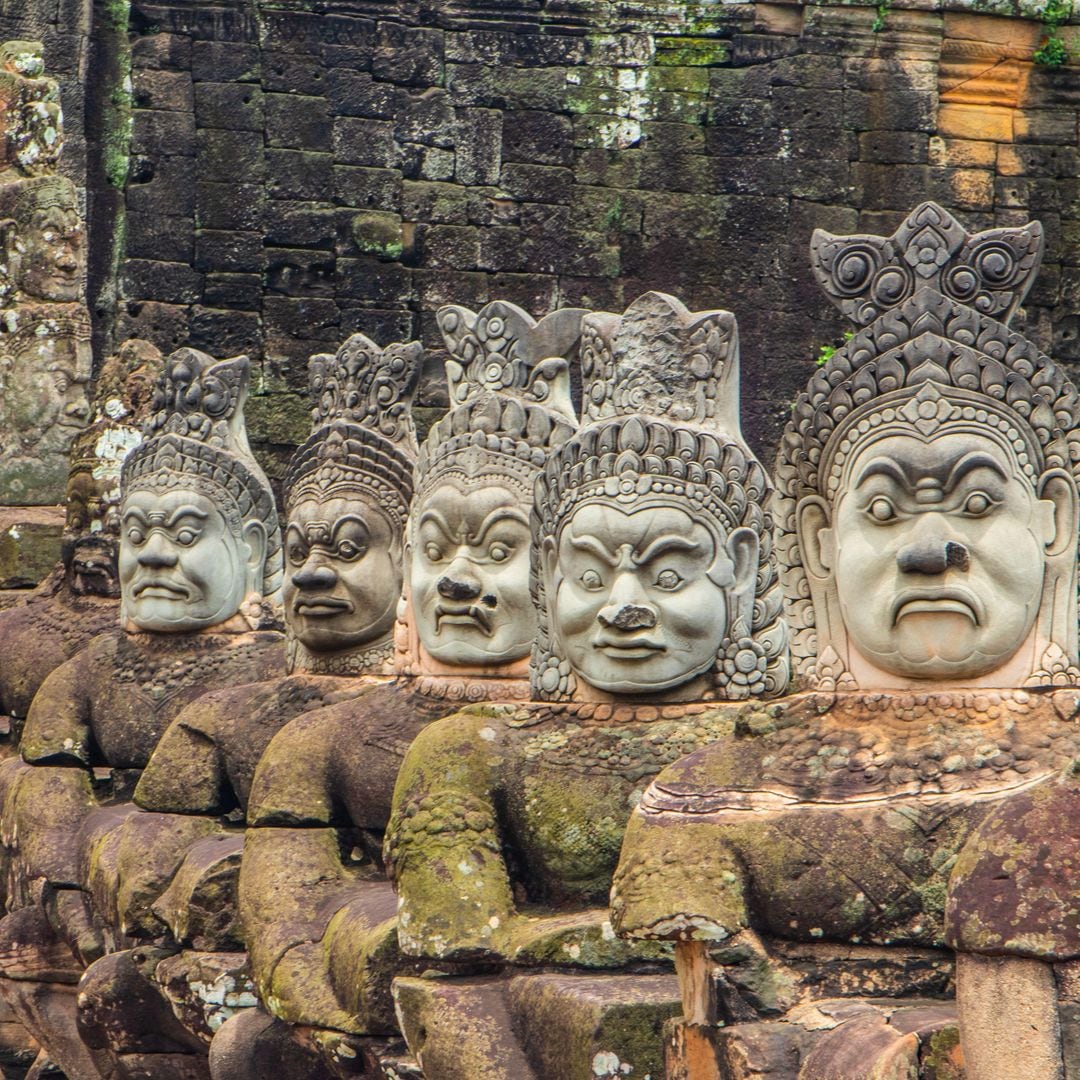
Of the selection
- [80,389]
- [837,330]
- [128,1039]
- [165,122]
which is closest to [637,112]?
[837,330]

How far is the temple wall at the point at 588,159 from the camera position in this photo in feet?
49.6

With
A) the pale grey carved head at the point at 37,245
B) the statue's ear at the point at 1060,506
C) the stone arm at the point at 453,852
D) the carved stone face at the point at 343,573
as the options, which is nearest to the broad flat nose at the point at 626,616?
the stone arm at the point at 453,852

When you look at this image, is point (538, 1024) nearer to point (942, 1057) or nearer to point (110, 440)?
point (942, 1057)

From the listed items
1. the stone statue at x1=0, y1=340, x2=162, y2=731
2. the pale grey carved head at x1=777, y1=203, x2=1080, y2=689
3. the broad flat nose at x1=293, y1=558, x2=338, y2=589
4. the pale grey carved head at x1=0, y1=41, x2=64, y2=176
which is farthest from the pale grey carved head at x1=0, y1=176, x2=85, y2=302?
the pale grey carved head at x1=777, y1=203, x2=1080, y2=689

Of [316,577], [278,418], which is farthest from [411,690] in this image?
[278,418]

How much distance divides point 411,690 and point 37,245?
595cm

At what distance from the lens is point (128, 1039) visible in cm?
726

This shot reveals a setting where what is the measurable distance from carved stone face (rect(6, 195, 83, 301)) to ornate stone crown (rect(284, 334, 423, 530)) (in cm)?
462

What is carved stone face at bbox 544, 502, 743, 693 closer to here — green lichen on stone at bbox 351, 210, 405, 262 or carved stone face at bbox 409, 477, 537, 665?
carved stone face at bbox 409, 477, 537, 665

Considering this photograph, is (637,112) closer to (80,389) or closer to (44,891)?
(80,389)

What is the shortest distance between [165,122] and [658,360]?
992 centimetres

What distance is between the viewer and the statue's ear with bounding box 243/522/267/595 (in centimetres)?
788

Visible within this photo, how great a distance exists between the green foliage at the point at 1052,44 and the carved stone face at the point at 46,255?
24.2 feet

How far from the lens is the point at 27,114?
38.8 ft
